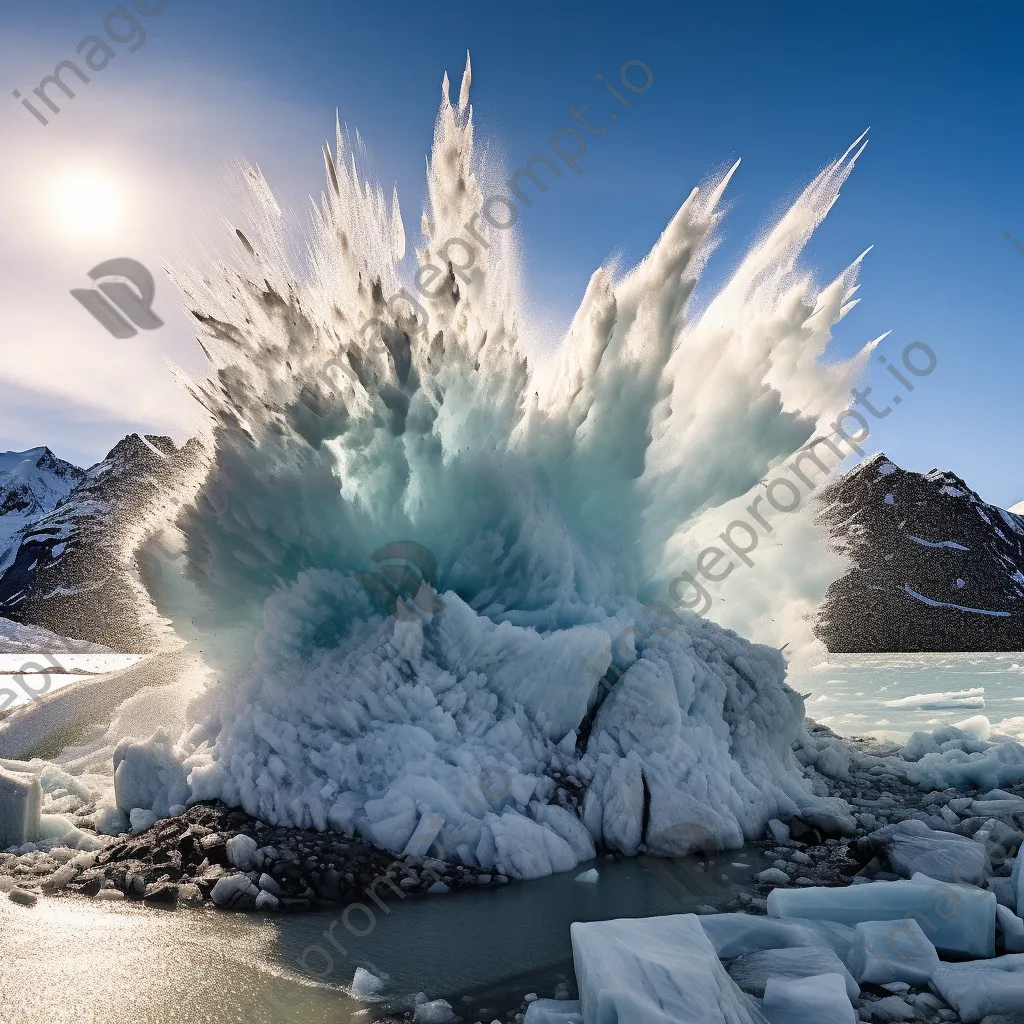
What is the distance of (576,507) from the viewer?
43.1 ft

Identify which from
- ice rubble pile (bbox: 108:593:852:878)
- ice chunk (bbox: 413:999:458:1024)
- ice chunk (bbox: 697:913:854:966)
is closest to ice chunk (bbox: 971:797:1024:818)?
ice rubble pile (bbox: 108:593:852:878)

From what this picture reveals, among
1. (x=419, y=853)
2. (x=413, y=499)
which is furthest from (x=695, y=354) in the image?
(x=419, y=853)

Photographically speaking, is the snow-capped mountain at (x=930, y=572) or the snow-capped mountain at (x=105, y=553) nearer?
the snow-capped mountain at (x=105, y=553)

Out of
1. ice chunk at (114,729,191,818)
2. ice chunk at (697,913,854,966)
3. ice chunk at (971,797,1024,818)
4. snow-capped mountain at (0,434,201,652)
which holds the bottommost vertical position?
ice chunk at (697,913,854,966)

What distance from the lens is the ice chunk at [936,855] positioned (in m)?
6.96

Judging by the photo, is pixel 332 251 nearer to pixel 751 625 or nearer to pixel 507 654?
pixel 507 654

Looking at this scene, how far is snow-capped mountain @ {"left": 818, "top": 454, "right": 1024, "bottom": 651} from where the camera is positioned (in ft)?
389

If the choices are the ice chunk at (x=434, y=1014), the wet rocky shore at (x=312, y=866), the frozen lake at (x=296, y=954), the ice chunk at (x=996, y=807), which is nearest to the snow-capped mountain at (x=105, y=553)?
the wet rocky shore at (x=312, y=866)

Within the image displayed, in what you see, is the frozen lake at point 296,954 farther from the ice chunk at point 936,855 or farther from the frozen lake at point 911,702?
the frozen lake at point 911,702

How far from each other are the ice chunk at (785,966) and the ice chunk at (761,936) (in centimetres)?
18

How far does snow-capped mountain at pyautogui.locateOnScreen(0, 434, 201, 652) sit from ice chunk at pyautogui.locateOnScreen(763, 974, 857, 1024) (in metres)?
10.6

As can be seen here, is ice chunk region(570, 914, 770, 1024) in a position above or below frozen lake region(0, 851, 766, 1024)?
above

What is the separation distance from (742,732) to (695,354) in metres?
7.66

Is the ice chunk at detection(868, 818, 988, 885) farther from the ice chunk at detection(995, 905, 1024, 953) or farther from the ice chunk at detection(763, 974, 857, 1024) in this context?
the ice chunk at detection(763, 974, 857, 1024)
